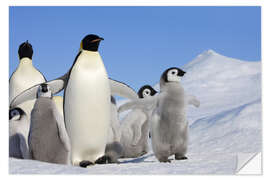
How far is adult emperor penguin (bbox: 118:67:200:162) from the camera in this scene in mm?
4105

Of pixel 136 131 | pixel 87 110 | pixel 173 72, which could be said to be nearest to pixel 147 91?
pixel 136 131

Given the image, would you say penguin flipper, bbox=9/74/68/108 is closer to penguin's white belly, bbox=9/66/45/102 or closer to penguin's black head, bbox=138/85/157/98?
penguin's white belly, bbox=9/66/45/102

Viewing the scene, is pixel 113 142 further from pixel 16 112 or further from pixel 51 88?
pixel 16 112

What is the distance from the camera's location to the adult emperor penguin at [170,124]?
13.5 feet

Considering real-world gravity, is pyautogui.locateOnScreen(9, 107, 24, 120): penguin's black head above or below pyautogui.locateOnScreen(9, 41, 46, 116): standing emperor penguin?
below

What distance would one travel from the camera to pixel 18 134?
4074 millimetres

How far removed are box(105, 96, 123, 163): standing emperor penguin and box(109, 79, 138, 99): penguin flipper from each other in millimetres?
128

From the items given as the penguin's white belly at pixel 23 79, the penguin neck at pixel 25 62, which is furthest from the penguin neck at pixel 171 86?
the penguin neck at pixel 25 62

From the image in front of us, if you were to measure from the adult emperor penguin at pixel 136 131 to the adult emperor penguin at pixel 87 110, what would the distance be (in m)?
1.11

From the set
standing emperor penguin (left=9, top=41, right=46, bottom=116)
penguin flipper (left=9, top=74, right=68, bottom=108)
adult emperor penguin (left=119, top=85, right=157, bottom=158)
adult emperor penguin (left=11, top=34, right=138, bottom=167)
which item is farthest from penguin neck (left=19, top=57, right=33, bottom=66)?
adult emperor penguin (left=119, top=85, right=157, bottom=158)

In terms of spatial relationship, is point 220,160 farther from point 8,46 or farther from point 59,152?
point 8,46
